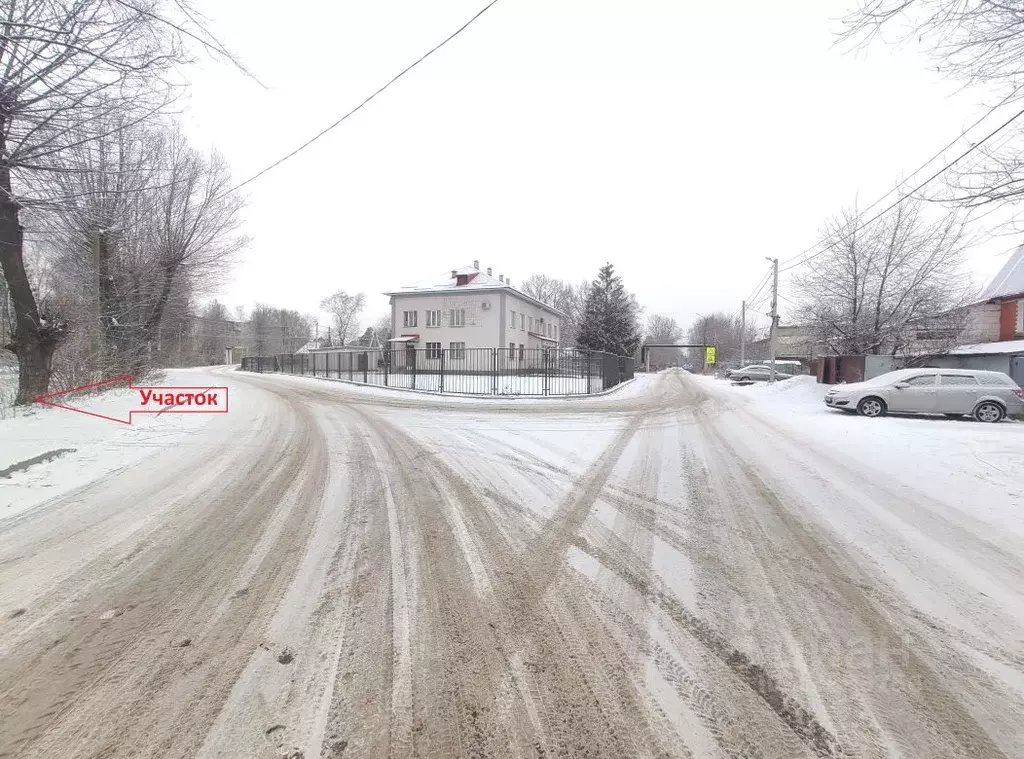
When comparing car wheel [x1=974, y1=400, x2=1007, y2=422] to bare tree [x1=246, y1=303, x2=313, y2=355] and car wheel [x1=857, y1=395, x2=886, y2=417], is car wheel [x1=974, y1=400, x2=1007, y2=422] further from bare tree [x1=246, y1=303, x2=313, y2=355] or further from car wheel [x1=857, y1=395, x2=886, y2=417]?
bare tree [x1=246, y1=303, x2=313, y2=355]

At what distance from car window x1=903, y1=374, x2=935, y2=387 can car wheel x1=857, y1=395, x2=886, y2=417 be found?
34.3 inches

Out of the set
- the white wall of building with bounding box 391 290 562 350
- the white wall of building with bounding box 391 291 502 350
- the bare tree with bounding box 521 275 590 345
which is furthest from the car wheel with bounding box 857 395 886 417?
the bare tree with bounding box 521 275 590 345

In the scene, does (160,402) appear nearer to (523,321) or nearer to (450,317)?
(450,317)

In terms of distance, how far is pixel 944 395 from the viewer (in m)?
13.6

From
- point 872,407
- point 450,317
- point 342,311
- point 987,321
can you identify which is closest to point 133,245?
point 450,317

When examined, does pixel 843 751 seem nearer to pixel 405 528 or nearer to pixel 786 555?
pixel 786 555

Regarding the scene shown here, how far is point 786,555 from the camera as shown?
13.3 ft

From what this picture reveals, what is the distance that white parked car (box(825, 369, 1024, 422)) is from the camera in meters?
13.2

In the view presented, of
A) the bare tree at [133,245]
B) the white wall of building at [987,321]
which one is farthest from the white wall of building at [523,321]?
the white wall of building at [987,321]

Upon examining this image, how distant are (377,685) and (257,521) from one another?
295 cm

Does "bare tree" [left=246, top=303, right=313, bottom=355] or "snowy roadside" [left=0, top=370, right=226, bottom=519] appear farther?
"bare tree" [left=246, top=303, right=313, bottom=355]

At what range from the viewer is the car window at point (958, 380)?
13.5m

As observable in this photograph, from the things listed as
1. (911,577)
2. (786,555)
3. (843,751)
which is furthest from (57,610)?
(911,577)

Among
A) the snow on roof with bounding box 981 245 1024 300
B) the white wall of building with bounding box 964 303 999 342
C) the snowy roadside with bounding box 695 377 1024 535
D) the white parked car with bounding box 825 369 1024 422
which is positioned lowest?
the snowy roadside with bounding box 695 377 1024 535
